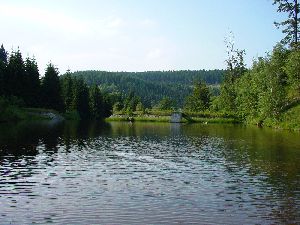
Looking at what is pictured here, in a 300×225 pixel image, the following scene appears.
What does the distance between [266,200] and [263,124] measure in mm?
87767

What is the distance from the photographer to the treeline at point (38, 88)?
12331 cm

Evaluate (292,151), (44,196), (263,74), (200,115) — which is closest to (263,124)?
(263,74)

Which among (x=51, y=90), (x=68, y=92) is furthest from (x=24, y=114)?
(x=68, y=92)

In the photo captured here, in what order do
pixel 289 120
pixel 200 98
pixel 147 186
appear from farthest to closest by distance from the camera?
pixel 200 98
pixel 289 120
pixel 147 186

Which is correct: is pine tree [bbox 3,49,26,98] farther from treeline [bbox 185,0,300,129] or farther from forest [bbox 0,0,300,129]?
treeline [bbox 185,0,300,129]

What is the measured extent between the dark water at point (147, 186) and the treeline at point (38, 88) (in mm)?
71801

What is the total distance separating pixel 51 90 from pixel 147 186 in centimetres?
11973

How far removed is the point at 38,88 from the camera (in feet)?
445

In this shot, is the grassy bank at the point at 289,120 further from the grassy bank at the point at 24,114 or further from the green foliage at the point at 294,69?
the grassy bank at the point at 24,114

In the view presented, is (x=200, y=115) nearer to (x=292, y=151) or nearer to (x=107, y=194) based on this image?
(x=292, y=151)

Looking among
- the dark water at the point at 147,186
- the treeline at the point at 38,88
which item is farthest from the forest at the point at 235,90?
the dark water at the point at 147,186

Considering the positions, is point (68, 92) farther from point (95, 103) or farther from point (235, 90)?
point (235, 90)

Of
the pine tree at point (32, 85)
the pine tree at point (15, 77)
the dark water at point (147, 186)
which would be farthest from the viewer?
the pine tree at point (32, 85)

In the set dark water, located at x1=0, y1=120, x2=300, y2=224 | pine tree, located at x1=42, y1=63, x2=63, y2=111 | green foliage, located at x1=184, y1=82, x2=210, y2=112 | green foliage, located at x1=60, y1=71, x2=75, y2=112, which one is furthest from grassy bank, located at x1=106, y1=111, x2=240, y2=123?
dark water, located at x1=0, y1=120, x2=300, y2=224
